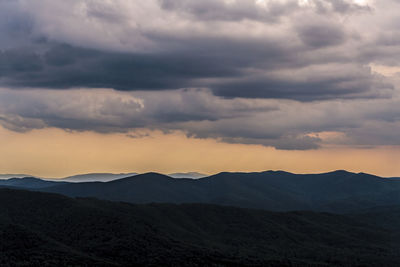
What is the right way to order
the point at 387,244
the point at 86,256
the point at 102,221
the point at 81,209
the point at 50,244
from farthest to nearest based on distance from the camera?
the point at 387,244, the point at 81,209, the point at 102,221, the point at 50,244, the point at 86,256

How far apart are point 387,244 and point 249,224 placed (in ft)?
163

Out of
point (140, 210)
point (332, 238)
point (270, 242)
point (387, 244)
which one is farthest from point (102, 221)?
point (387, 244)

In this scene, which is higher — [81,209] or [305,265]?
[81,209]

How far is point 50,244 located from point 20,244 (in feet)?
23.7

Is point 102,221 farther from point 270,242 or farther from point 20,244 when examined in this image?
point 270,242

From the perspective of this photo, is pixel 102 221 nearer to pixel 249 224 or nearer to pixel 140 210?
pixel 140 210

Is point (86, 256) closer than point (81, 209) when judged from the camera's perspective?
Yes

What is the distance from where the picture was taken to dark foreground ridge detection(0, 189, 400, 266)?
417 ft

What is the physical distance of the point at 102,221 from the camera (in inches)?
6437

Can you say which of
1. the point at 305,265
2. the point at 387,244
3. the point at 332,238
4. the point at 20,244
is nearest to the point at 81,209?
the point at 20,244

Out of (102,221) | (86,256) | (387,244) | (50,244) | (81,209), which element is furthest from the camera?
(387,244)

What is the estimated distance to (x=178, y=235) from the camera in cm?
17150

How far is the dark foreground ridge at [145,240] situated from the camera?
127062mm

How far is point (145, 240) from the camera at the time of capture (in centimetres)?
14925
